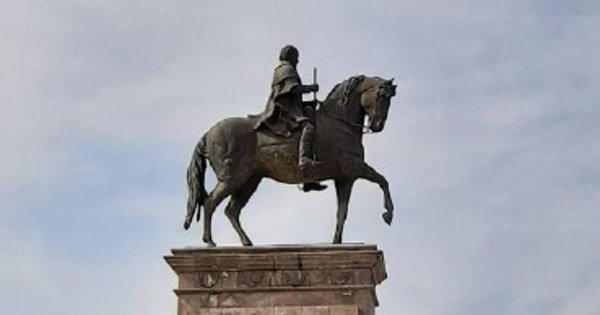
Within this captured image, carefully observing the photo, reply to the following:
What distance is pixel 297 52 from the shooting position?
20172 millimetres

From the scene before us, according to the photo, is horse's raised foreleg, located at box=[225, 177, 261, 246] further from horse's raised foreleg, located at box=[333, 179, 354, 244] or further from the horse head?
the horse head

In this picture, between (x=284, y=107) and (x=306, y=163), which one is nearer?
(x=306, y=163)

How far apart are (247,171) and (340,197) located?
140 centimetres

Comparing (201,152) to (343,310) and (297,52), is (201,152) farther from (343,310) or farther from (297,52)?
(343,310)

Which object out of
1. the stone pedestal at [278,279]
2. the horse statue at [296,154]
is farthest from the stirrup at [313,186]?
the stone pedestal at [278,279]

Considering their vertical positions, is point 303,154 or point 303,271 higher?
point 303,154

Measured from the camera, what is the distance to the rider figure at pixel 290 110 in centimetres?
1950

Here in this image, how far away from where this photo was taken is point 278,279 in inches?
750

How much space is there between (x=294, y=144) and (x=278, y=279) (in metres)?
1.98

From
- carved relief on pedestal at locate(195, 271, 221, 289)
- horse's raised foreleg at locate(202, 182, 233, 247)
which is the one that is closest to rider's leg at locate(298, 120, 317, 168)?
horse's raised foreleg at locate(202, 182, 233, 247)

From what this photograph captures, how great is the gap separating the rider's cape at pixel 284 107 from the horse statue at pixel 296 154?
13cm

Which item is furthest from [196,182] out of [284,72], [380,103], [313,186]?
[380,103]

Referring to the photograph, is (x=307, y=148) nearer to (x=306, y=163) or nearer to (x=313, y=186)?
(x=306, y=163)

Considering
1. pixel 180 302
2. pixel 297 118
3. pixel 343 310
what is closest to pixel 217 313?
pixel 180 302
